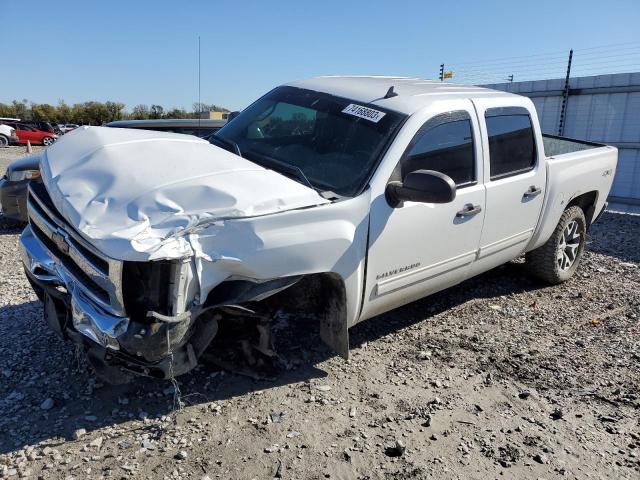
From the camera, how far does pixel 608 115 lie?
11578 mm

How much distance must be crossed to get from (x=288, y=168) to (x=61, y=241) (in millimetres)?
1389

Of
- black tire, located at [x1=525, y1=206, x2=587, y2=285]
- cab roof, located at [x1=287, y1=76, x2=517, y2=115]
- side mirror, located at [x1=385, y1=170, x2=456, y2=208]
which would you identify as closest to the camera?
side mirror, located at [x1=385, y1=170, x2=456, y2=208]

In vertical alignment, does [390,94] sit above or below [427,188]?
above

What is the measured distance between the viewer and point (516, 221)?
4.35 meters

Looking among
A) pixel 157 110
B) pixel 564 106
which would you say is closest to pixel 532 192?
pixel 564 106

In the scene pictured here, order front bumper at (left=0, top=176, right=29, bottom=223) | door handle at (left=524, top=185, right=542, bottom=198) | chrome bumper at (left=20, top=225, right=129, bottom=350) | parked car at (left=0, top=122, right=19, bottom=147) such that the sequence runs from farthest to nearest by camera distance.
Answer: parked car at (left=0, top=122, right=19, bottom=147)
front bumper at (left=0, top=176, right=29, bottom=223)
door handle at (left=524, top=185, right=542, bottom=198)
chrome bumper at (left=20, top=225, right=129, bottom=350)

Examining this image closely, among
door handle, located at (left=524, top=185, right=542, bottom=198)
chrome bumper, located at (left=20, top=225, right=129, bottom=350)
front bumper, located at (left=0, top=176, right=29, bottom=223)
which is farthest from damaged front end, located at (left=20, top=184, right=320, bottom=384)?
front bumper, located at (left=0, top=176, right=29, bottom=223)

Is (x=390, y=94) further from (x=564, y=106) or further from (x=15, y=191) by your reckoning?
(x=564, y=106)

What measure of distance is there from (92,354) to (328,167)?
1.77 meters

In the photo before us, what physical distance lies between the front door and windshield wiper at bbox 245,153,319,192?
0.44 meters

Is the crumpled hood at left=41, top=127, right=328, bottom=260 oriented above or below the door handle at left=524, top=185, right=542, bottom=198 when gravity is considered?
above

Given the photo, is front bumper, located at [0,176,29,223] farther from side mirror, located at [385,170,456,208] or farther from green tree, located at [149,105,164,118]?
green tree, located at [149,105,164,118]

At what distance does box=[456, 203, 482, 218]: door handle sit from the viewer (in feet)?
12.1

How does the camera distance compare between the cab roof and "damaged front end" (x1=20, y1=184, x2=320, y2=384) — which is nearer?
"damaged front end" (x1=20, y1=184, x2=320, y2=384)
